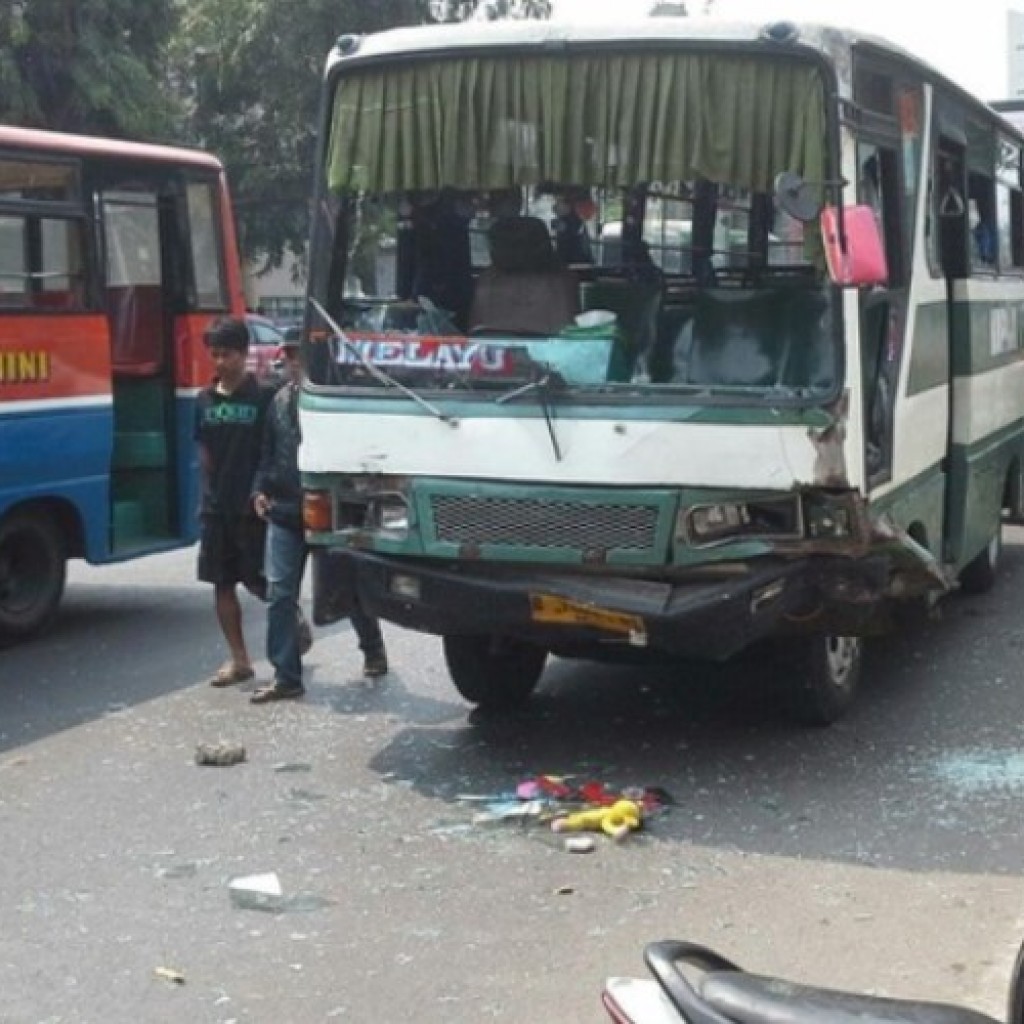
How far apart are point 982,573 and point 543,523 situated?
4.96 metres

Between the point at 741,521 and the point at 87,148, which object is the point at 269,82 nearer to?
the point at 87,148

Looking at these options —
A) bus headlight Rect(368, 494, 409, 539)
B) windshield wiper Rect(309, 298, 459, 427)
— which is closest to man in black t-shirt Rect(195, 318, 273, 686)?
windshield wiper Rect(309, 298, 459, 427)

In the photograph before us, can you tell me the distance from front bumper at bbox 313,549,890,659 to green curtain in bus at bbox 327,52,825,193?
145 centimetres

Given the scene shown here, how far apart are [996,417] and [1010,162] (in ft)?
6.61

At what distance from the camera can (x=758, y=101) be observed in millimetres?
6520

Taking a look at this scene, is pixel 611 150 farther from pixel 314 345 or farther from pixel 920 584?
pixel 920 584

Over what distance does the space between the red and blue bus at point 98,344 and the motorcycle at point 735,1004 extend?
7285 millimetres

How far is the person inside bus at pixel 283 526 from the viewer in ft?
26.6

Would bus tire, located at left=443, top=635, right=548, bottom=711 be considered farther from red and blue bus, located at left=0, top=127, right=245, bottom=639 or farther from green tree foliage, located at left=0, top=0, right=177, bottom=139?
green tree foliage, located at left=0, top=0, right=177, bottom=139

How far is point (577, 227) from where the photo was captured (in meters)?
7.69

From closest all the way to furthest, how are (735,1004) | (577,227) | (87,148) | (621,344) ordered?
(735,1004) < (621,344) < (577,227) < (87,148)

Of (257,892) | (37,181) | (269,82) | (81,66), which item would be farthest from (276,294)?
(257,892)

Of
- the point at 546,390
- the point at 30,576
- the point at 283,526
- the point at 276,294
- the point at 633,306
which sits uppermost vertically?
the point at 276,294

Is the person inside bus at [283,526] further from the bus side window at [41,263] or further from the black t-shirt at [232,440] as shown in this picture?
the bus side window at [41,263]
